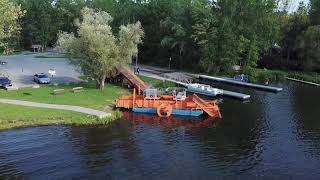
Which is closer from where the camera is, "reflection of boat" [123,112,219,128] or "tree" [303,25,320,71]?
"reflection of boat" [123,112,219,128]

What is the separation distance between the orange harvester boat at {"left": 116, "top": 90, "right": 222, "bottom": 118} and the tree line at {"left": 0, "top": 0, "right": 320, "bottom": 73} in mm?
39256

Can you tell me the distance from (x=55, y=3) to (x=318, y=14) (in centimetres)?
10149

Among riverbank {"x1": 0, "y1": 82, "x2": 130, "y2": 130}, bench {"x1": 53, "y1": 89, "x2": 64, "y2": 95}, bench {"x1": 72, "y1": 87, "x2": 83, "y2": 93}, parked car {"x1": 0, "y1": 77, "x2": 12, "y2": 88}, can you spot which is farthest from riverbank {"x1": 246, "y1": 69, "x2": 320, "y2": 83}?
parked car {"x1": 0, "y1": 77, "x2": 12, "y2": 88}

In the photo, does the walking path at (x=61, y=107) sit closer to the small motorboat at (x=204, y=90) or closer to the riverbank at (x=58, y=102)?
the riverbank at (x=58, y=102)

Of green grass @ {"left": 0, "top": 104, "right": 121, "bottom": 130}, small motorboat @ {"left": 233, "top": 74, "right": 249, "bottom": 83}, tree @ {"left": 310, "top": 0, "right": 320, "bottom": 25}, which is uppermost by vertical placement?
tree @ {"left": 310, "top": 0, "right": 320, "bottom": 25}

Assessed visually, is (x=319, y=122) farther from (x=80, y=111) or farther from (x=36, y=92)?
(x=36, y=92)

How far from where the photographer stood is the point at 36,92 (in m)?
69.6

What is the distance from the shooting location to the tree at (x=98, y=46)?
7062 cm

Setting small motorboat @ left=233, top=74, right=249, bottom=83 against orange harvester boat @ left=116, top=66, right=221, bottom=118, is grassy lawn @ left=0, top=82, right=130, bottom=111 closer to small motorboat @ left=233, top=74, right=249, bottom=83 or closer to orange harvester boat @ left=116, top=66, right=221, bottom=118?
orange harvester boat @ left=116, top=66, right=221, bottom=118

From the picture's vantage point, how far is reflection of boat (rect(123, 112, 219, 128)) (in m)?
56.8

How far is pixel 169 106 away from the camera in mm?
62188

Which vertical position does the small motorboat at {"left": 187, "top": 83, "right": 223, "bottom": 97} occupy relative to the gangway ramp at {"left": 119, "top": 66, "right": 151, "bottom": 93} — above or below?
below

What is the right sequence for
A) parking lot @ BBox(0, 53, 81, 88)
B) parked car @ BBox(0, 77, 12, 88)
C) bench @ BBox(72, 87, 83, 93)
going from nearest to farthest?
1. bench @ BBox(72, 87, 83, 93)
2. parked car @ BBox(0, 77, 12, 88)
3. parking lot @ BBox(0, 53, 81, 88)

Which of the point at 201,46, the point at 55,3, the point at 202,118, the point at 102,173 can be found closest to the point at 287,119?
the point at 202,118
